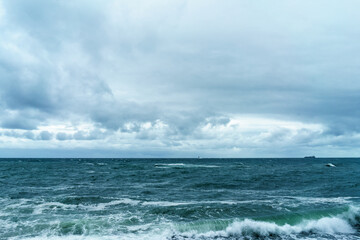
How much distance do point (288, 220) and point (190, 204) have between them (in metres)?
7.63

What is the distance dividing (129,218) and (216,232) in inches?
235

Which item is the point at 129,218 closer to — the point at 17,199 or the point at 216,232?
the point at 216,232

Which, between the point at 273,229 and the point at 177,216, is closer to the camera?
the point at 273,229

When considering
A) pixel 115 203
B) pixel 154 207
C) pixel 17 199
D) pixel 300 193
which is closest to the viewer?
pixel 154 207

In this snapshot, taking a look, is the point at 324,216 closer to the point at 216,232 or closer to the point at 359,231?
the point at 359,231

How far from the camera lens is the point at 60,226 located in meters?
15.4

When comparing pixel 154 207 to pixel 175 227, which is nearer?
pixel 175 227

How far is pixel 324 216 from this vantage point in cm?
1806

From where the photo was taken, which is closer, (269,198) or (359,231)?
(359,231)

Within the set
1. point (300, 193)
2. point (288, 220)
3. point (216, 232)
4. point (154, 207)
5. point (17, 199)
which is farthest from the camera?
point (300, 193)

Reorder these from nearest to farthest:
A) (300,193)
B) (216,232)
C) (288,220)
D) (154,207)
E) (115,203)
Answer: (216,232) → (288,220) → (154,207) → (115,203) → (300,193)

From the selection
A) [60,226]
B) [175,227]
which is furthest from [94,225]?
[175,227]

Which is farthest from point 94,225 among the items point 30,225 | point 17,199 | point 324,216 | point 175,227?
point 324,216

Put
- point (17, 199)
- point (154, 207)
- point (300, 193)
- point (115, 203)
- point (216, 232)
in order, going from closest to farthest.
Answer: point (216, 232) < point (154, 207) < point (115, 203) < point (17, 199) < point (300, 193)
